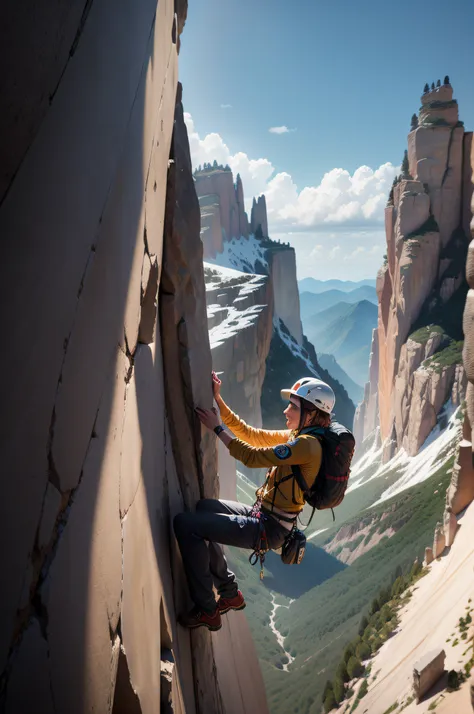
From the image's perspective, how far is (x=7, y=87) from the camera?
3.65 ft

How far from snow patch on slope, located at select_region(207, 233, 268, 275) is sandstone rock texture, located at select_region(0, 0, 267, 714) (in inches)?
2577

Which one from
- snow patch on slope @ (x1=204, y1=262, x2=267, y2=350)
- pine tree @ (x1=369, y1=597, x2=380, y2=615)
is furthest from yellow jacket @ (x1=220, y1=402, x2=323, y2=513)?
snow patch on slope @ (x1=204, y1=262, x2=267, y2=350)

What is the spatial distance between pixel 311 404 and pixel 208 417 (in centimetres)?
96

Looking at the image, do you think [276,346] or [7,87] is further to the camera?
[276,346]

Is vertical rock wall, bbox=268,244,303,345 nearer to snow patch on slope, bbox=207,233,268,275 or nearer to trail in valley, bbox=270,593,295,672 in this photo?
snow patch on slope, bbox=207,233,268,275

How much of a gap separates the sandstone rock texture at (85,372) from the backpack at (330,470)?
1155 millimetres

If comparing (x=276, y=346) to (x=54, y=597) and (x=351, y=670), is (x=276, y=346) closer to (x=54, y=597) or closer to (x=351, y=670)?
(x=351, y=670)

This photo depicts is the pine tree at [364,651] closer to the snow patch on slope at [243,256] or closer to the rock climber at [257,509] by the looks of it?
the rock climber at [257,509]

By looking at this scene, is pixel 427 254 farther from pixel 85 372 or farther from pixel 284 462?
pixel 85 372

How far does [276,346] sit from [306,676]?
44.8 meters

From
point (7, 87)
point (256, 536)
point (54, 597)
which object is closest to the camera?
point (7, 87)

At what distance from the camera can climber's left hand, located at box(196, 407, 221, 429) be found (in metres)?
4.45

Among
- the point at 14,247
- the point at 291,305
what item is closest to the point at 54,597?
the point at 14,247

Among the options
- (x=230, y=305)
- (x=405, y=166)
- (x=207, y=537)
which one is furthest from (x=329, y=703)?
(x=405, y=166)
